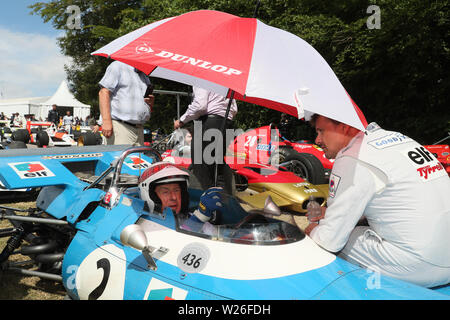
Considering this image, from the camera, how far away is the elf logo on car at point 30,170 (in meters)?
2.78

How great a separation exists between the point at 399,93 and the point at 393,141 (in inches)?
409

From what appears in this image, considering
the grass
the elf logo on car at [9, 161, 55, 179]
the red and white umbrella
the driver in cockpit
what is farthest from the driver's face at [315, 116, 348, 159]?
the grass

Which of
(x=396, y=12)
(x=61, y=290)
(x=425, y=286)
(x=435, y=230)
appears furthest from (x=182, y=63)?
(x=396, y=12)

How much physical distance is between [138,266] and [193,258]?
0.33 metres

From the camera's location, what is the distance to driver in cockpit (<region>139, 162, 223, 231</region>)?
6.81 feet

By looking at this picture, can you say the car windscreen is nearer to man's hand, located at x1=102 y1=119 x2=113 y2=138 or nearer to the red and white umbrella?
the red and white umbrella

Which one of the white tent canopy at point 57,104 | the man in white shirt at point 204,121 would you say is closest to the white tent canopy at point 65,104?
the white tent canopy at point 57,104

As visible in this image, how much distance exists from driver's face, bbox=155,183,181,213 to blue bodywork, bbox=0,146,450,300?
18 cm

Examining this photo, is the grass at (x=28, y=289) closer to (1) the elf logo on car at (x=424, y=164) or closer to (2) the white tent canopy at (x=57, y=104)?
(1) the elf logo on car at (x=424, y=164)

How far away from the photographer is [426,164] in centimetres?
175

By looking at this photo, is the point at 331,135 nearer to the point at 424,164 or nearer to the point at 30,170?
the point at 424,164

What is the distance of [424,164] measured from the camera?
1.75m

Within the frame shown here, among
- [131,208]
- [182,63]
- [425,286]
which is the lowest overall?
[425,286]

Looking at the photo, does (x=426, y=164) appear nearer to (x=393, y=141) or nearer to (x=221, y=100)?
(x=393, y=141)
